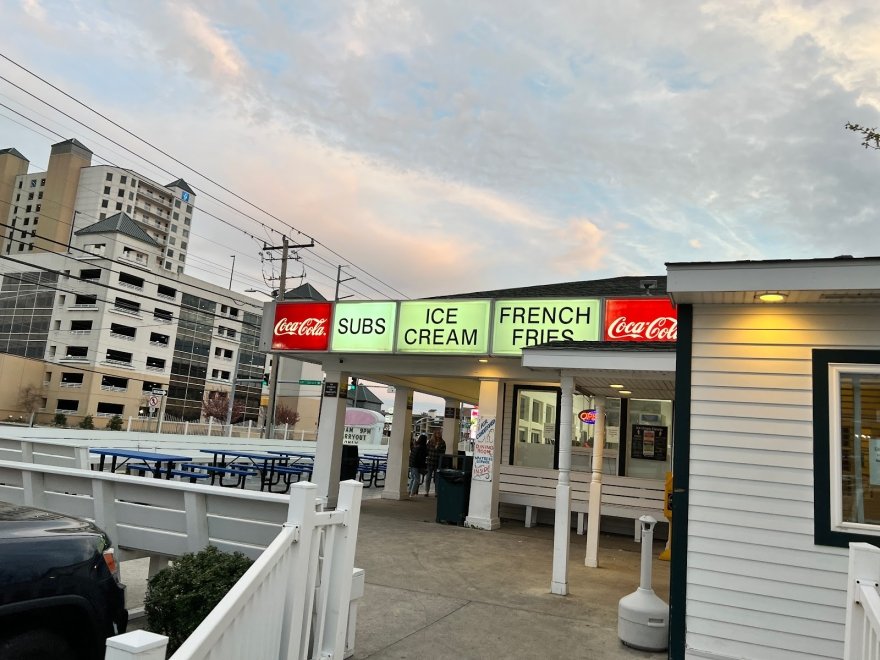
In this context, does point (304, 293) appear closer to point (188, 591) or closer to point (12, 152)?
point (188, 591)

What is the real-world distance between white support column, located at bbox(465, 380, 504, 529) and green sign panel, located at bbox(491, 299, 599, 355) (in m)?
1.83

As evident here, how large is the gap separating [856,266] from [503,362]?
7785mm

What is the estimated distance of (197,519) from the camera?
414 cm

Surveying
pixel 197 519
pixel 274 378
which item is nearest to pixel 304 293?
pixel 274 378

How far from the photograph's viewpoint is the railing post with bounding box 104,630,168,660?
1.76 meters

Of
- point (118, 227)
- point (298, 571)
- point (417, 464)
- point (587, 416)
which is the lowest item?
point (417, 464)

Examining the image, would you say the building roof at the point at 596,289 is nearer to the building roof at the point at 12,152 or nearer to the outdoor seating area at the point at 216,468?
the outdoor seating area at the point at 216,468

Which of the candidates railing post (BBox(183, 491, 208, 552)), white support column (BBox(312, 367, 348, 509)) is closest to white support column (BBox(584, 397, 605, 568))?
railing post (BBox(183, 491, 208, 552))

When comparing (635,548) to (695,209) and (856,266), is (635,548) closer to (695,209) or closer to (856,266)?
(856,266)

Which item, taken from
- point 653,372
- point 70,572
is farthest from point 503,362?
point 70,572

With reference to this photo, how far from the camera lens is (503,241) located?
24.2 m

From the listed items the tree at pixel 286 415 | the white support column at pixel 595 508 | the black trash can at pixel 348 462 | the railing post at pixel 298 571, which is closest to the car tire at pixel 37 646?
the railing post at pixel 298 571

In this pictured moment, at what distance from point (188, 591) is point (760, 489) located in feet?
13.5

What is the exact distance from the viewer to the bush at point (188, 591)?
3627mm
